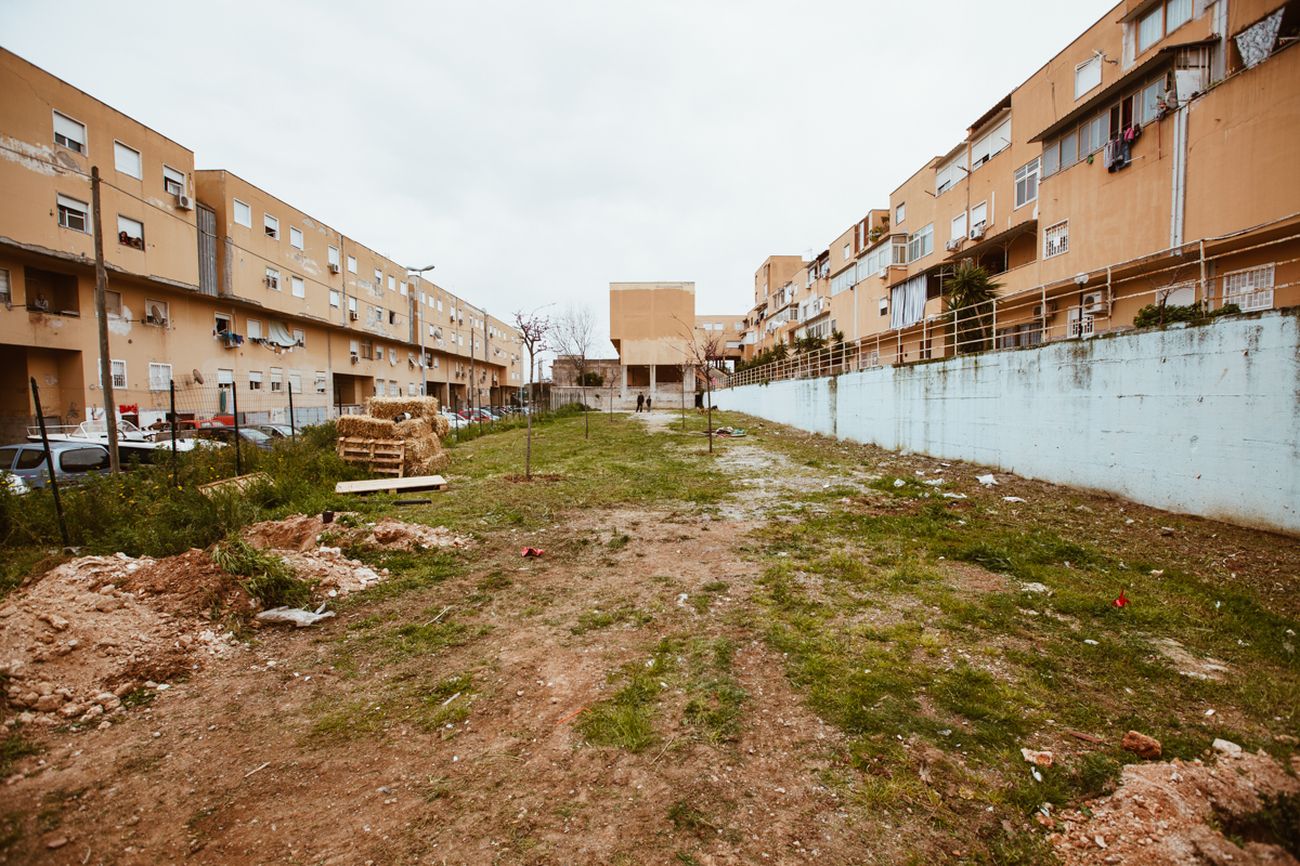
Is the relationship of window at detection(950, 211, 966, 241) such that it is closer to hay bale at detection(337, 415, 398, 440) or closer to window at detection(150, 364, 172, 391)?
hay bale at detection(337, 415, 398, 440)

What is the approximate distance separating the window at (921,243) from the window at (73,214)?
3526 centimetres

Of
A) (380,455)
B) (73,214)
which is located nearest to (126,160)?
(73,214)

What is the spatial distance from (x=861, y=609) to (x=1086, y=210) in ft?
62.2

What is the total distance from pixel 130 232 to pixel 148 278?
1.76 metres

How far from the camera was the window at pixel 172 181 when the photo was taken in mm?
22516

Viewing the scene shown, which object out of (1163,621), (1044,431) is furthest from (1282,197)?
(1163,621)

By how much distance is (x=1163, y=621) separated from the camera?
14.9 feet

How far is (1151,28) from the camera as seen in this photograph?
1495 centimetres

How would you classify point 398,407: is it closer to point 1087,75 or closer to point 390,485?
point 390,485

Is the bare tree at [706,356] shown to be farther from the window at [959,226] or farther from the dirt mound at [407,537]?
the window at [959,226]

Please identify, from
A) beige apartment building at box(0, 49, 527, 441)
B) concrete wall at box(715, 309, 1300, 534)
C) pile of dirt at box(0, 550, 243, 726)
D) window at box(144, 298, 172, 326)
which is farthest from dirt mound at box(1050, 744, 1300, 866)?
window at box(144, 298, 172, 326)

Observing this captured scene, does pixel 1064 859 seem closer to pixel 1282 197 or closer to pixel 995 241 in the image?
pixel 1282 197

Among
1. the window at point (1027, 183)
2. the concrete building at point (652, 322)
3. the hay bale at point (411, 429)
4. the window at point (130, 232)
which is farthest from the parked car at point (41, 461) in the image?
the concrete building at point (652, 322)

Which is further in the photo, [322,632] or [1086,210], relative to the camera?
[1086,210]
